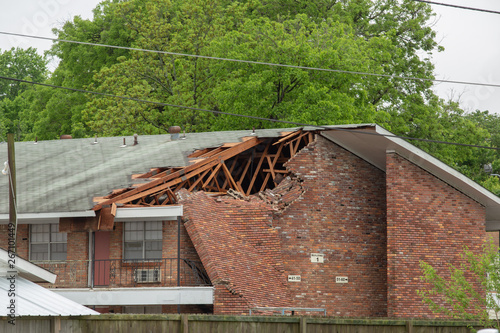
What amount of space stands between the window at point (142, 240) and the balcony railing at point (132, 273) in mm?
310

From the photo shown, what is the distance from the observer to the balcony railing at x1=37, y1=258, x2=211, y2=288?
2561 cm

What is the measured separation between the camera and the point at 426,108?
4897 centimetres

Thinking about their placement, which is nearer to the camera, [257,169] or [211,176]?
[211,176]

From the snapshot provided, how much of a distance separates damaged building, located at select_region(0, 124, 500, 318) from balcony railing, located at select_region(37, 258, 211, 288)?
0.14 ft

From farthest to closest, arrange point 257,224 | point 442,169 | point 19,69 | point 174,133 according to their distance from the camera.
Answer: point 19,69 < point 174,133 < point 257,224 < point 442,169

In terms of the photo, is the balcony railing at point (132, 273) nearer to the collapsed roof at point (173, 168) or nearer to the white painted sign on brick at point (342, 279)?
the collapsed roof at point (173, 168)

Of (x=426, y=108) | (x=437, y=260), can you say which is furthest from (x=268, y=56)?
(x=437, y=260)

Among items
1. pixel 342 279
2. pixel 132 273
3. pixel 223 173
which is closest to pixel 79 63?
pixel 223 173

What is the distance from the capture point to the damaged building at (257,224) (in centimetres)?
2481

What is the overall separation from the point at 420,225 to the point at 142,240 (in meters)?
9.18

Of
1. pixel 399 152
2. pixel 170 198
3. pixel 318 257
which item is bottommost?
pixel 318 257

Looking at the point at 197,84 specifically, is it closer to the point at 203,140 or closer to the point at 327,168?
the point at 203,140

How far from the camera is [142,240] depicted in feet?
86.8

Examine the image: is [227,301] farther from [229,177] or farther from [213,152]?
[213,152]
